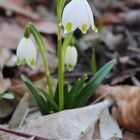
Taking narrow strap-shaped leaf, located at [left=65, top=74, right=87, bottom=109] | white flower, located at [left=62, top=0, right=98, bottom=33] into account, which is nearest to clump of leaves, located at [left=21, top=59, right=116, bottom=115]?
narrow strap-shaped leaf, located at [left=65, top=74, right=87, bottom=109]

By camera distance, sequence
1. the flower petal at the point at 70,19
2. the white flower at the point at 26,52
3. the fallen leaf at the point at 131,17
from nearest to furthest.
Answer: the flower petal at the point at 70,19
the white flower at the point at 26,52
the fallen leaf at the point at 131,17

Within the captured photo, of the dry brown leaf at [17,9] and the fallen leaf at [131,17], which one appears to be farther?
the fallen leaf at [131,17]

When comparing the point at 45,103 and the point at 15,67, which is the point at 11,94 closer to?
the point at 45,103

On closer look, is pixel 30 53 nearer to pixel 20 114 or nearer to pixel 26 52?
pixel 26 52

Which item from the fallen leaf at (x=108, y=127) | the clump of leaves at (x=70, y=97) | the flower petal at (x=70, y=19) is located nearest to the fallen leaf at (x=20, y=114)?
the clump of leaves at (x=70, y=97)

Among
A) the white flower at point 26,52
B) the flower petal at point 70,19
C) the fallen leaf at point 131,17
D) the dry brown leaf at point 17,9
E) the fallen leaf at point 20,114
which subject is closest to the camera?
the flower petal at point 70,19

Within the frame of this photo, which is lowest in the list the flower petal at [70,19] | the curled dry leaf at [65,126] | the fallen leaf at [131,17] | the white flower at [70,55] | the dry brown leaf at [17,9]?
the curled dry leaf at [65,126]

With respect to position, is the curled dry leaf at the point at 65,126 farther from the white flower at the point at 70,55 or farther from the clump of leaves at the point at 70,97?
the white flower at the point at 70,55
